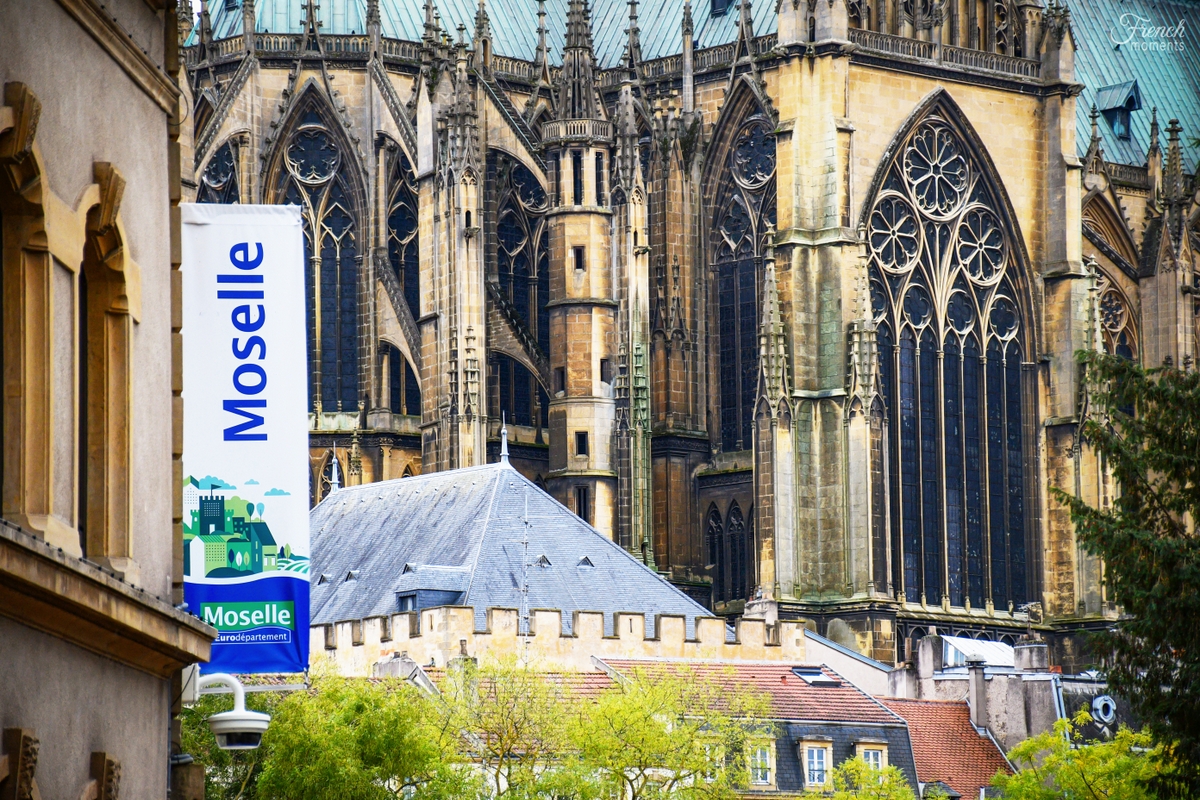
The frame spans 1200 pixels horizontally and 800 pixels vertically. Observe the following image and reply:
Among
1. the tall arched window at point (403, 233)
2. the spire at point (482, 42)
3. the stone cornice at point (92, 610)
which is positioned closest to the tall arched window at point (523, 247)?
the tall arched window at point (403, 233)

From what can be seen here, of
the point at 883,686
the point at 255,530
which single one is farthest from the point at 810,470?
the point at 255,530

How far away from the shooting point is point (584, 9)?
68.2 metres

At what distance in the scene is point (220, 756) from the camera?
39.3 metres

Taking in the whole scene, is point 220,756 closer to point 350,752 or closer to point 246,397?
point 350,752

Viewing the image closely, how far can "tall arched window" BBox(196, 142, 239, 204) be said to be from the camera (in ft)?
225

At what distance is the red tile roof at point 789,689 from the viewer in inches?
2066

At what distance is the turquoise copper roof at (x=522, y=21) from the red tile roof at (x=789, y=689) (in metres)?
21.4

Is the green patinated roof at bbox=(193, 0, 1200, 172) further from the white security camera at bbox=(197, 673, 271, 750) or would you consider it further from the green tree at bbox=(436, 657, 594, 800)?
the white security camera at bbox=(197, 673, 271, 750)

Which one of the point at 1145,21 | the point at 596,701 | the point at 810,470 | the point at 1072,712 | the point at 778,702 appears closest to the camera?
the point at 596,701

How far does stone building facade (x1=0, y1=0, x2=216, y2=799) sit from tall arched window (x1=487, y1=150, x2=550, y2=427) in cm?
4952

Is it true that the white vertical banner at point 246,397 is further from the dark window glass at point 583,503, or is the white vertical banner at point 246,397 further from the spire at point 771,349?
the spire at point 771,349

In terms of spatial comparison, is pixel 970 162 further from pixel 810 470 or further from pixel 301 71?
pixel 301 71

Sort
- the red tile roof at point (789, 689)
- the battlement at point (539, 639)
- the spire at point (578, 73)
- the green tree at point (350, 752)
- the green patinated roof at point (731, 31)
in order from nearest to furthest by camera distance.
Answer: the green tree at point (350, 752), the red tile roof at point (789, 689), the battlement at point (539, 639), the spire at point (578, 73), the green patinated roof at point (731, 31)

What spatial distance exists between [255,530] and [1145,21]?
7360 cm
